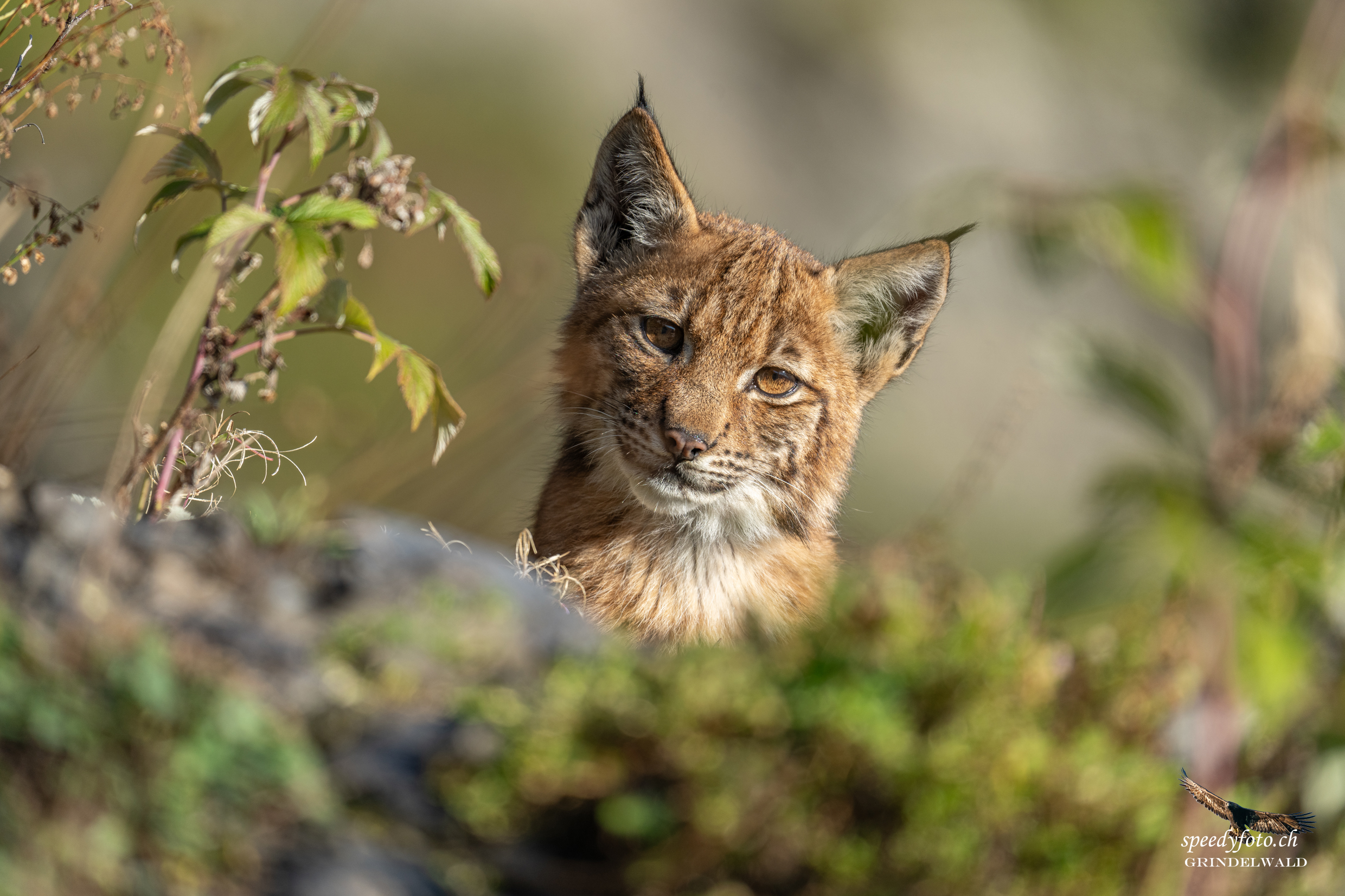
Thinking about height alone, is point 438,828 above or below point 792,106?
below

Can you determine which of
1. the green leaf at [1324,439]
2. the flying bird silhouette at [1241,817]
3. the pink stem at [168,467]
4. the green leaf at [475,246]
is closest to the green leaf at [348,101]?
the green leaf at [475,246]

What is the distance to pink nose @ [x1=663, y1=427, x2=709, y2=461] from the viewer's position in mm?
2947

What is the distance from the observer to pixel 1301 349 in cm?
341

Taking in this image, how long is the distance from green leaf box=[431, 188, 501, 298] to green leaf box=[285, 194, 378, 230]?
8.4 inches

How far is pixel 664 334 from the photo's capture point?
328cm

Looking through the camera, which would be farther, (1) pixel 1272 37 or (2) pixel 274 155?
(1) pixel 1272 37

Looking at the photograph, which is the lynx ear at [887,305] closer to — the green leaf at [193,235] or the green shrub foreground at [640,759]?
the green shrub foreground at [640,759]

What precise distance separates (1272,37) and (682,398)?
30.7 feet

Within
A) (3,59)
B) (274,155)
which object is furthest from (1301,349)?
(3,59)

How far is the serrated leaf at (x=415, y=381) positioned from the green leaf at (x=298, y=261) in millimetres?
285

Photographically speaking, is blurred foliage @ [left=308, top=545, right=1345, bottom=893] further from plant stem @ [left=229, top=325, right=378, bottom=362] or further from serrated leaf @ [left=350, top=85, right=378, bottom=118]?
serrated leaf @ [left=350, top=85, right=378, bottom=118]

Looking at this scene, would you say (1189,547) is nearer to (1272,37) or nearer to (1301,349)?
(1301,349)

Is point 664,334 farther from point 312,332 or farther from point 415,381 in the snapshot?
point 312,332

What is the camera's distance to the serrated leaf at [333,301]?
2.59 meters
